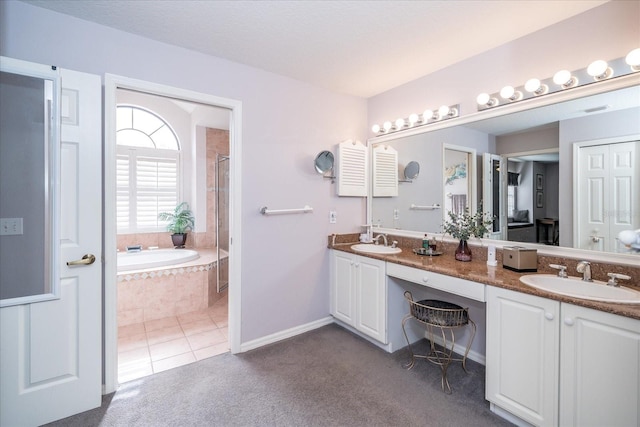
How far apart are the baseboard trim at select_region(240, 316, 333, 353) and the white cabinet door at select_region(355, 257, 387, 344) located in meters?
0.46

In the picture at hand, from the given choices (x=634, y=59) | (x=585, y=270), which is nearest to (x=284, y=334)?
(x=585, y=270)

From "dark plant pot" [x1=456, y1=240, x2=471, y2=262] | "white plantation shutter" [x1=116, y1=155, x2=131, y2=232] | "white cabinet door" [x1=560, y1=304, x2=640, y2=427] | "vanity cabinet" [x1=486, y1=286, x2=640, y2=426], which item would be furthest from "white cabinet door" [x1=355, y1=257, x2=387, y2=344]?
"white plantation shutter" [x1=116, y1=155, x2=131, y2=232]

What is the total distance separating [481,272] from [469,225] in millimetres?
511

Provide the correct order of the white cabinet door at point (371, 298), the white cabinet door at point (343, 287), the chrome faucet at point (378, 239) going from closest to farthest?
the white cabinet door at point (371, 298), the white cabinet door at point (343, 287), the chrome faucet at point (378, 239)

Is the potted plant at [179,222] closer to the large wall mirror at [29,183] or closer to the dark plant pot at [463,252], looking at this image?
the large wall mirror at [29,183]

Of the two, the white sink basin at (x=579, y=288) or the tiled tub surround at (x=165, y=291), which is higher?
the white sink basin at (x=579, y=288)

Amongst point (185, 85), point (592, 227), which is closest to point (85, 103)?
point (185, 85)

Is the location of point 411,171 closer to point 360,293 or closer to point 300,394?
point 360,293

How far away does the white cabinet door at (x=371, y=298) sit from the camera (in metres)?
2.38

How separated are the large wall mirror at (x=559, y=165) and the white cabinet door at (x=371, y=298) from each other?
2.40 ft

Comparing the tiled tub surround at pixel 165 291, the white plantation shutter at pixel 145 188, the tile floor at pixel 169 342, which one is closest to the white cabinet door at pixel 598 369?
the tile floor at pixel 169 342

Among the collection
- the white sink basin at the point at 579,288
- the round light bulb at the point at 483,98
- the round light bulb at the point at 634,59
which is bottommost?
the white sink basin at the point at 579,288

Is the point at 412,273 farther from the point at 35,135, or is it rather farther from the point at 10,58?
the point at 10,58

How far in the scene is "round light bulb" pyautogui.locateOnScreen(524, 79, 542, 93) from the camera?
185 centimetres
